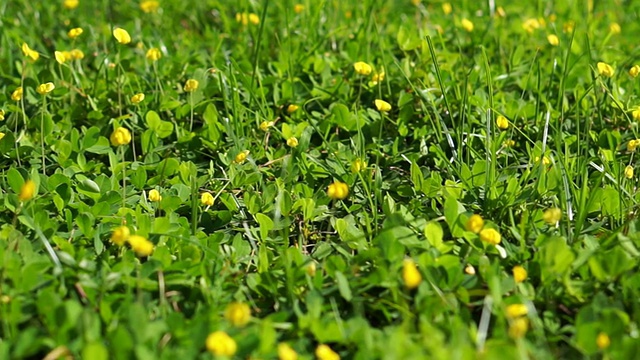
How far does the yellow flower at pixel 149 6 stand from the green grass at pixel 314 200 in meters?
0.15

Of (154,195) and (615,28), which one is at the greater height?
(154,195)

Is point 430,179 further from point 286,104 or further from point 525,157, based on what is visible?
point 286,104

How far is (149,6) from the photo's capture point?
12.5 ft

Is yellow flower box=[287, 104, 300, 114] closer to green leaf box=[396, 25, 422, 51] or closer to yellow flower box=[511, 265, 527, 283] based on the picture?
green leaf box=[396, 25, 422, 51]

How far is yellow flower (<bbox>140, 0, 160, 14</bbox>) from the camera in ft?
12.5

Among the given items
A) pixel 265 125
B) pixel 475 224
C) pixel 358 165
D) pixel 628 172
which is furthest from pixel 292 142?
pixel 628 172

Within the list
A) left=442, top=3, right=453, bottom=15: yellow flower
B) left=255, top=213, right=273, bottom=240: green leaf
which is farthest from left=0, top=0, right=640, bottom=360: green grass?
left=442, top=3, right=453, bottom=15: yellow flower

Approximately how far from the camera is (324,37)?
11.2 feet

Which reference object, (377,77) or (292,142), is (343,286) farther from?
(377,77)

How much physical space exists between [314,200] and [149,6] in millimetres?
1819

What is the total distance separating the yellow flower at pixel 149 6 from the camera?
380cm

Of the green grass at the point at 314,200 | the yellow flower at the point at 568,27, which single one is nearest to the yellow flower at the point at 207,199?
the green grass at the point at 314,200

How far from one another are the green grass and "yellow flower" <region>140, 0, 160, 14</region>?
5.7 inches

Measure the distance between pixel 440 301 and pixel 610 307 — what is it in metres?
0.39
